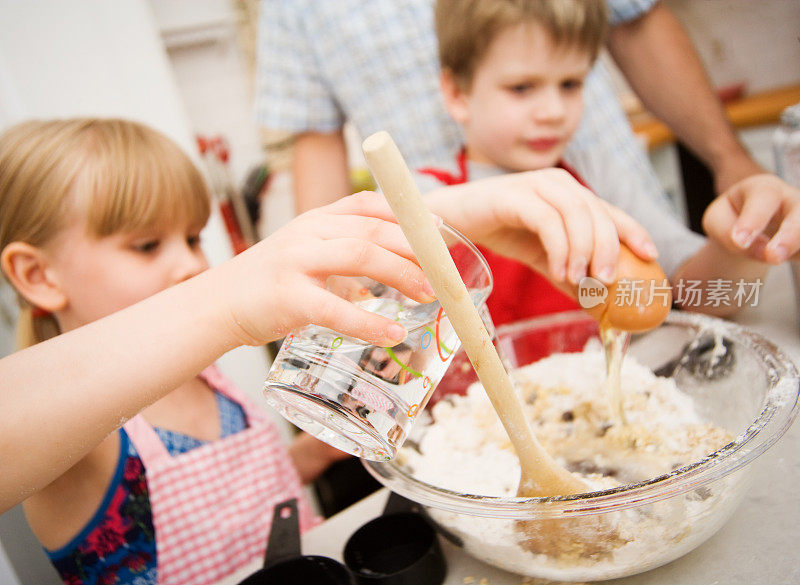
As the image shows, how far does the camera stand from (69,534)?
→ 59 centimetres

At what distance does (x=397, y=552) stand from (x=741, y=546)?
0.26 meters

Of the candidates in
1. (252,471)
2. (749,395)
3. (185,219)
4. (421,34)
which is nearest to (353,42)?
(421,34)

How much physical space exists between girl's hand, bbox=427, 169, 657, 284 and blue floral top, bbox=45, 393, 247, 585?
1.58 feet

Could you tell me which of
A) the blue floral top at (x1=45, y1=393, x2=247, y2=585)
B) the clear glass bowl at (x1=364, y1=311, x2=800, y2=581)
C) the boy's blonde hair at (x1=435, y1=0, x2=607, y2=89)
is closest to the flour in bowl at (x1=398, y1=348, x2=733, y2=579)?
the clear glass bowl at (x1=364, y1=311, x2=800, y2=581)

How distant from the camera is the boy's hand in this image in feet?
1.64

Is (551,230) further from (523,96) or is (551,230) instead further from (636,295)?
(523,96)

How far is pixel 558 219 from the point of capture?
46cm

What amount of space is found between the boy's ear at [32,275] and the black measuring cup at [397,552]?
40 centimetres

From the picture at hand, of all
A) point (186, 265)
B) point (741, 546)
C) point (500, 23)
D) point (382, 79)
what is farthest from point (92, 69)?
point (741, 546)

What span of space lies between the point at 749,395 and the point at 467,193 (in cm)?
29

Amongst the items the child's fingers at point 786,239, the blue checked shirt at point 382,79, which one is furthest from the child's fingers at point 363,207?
the blue checked shirt at point 382,79

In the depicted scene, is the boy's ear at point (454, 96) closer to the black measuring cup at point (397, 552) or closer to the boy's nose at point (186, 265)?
the boy's nose at point (186, 265)

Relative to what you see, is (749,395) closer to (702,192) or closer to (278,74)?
(702,192)

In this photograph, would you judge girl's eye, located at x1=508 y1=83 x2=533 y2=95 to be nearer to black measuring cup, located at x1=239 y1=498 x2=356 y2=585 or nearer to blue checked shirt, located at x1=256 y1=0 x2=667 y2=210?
blue checked shirt, located at x1=256 y1=0 x2=667 y2=210
